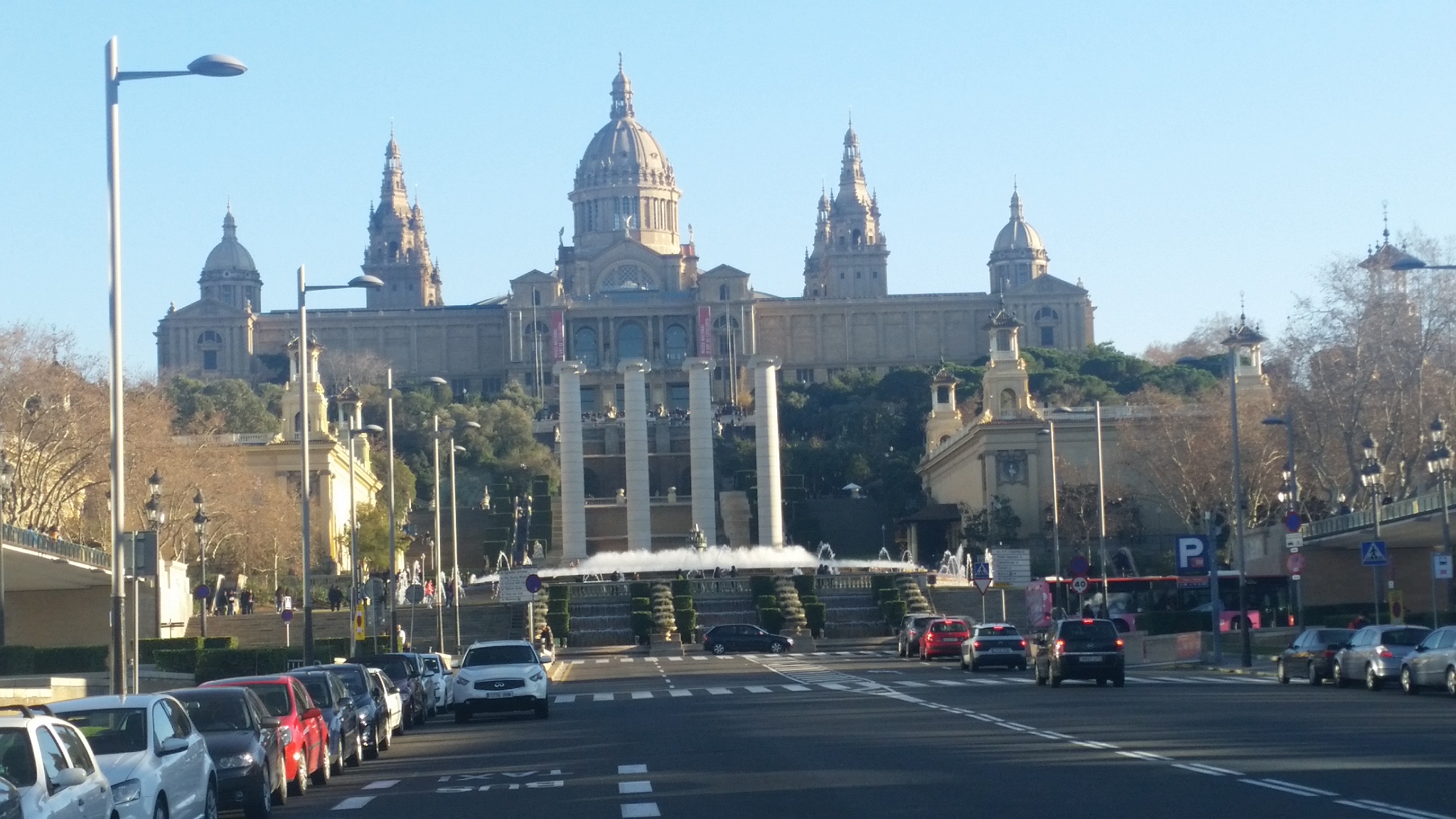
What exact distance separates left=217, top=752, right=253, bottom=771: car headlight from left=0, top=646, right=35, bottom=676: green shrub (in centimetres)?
2958

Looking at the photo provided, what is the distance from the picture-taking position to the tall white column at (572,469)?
87.6 meters

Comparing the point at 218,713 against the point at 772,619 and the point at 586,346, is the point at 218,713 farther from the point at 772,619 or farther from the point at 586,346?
the point at 586,346

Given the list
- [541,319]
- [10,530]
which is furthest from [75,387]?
[541,319]

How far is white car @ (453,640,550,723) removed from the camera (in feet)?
106

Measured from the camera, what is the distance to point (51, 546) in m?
52.1

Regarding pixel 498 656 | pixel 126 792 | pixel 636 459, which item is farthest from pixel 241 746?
pixel 636 459

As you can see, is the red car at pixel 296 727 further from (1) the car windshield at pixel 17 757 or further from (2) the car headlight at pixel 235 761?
(1) the car windshield at pixel 17 757

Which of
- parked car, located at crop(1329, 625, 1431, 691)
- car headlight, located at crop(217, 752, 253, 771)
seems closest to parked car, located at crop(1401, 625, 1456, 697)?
parked car, located at crop(1329, 625, 1431, 691)

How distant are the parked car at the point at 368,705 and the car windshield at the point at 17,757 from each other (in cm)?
1304

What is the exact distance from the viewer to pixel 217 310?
592ft

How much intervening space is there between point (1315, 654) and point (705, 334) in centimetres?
13860

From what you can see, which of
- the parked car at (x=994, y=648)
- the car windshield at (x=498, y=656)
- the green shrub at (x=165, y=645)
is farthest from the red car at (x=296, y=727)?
the green shrub at (x=165, y=645)

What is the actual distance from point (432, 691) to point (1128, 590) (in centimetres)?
3697

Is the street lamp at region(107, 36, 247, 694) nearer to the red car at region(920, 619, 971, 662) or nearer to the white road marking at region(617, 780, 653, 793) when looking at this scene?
the white road marking at region(617, 780, 653, 793)
